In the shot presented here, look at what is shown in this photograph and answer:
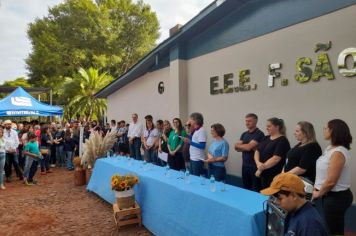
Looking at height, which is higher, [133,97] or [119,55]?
[119,55]

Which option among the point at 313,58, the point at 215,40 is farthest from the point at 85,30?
the point at 313,58

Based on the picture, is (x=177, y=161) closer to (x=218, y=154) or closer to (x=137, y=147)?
(x=218, y=154)

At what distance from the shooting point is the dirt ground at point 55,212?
4732mm

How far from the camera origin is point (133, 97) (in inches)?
429

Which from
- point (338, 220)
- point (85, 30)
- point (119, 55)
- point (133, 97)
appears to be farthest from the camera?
point (119, 55)

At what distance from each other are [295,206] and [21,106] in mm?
12752

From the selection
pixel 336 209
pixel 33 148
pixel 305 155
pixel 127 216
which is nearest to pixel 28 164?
pixel 33 148

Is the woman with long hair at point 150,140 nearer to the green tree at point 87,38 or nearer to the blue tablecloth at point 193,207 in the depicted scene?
the blue tablecloth at point 193,207

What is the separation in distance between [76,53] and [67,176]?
719 inches

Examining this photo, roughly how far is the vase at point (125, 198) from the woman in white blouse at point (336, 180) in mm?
2709

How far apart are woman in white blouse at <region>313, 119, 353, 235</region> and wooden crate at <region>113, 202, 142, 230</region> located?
8.91 ft

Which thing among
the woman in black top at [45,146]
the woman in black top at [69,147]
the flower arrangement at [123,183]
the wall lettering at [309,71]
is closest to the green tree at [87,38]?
the woman in black top at [45,146]

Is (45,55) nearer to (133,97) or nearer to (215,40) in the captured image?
(133,97)

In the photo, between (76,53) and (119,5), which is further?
(119,5)
